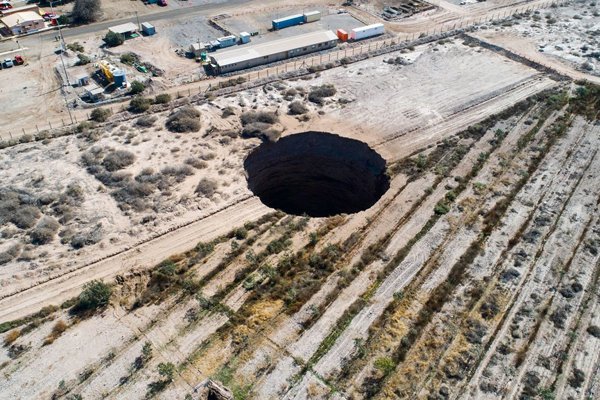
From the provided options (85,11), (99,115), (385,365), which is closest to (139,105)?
(99,115)

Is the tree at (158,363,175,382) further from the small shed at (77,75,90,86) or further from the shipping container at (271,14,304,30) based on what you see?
the shipping container at (271,14,304,30)

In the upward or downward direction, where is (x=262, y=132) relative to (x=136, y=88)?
downward

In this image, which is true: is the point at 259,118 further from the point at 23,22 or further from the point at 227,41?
the point at 23,22

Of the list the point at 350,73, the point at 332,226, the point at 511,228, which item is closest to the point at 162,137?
the point at 332,226

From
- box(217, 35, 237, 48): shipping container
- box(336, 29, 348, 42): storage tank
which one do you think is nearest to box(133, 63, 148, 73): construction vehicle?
box(217, 35, 237, 48): shipping container

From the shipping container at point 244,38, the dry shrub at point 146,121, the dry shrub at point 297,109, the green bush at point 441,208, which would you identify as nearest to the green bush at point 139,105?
the dry shrub at point 146,121
